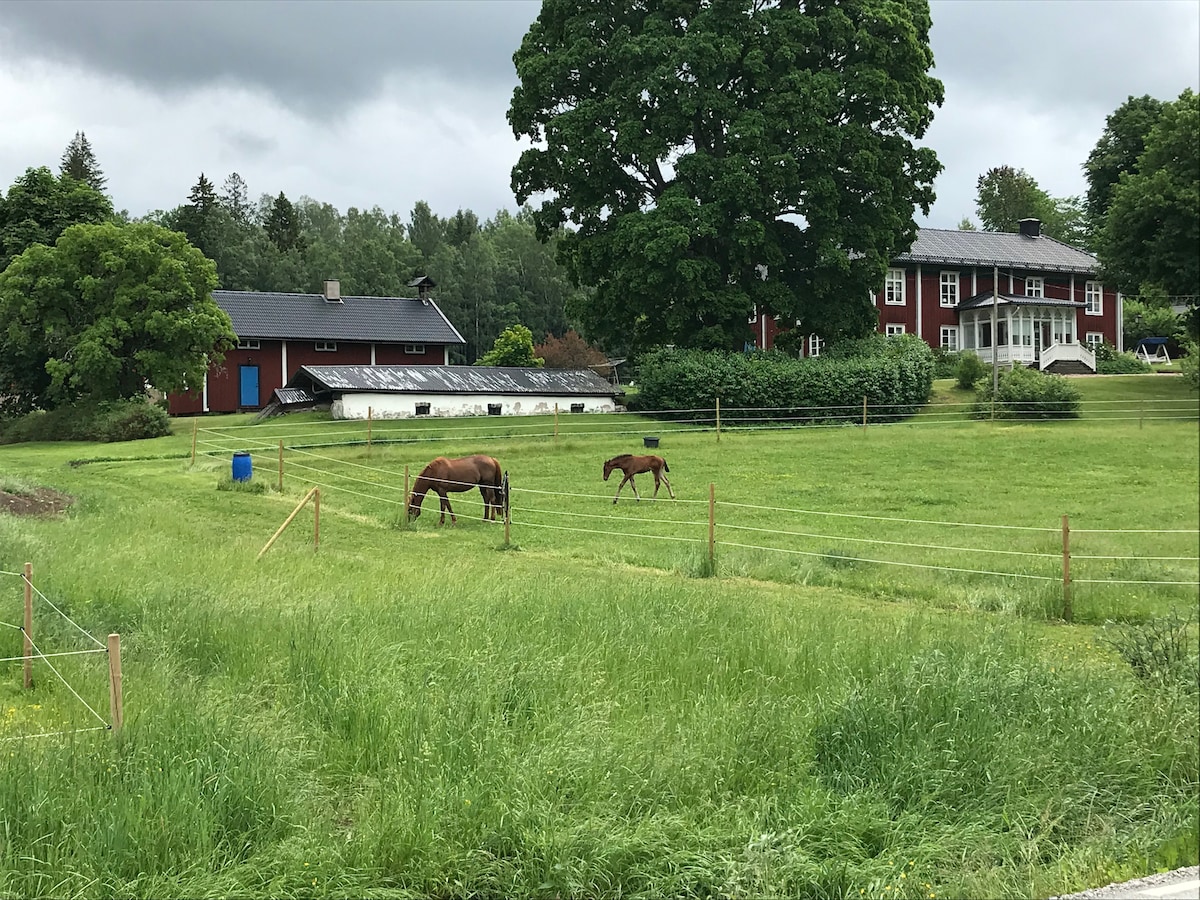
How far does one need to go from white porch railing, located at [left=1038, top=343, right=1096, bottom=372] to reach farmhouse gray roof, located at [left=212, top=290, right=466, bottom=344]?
33.5 metres

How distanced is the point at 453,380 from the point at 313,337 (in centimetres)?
1666

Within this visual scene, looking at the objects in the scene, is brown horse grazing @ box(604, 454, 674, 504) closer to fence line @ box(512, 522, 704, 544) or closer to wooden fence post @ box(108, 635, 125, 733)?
fence line @ box(512, 522, 704, 544)

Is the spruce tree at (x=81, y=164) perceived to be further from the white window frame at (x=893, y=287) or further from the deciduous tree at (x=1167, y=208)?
the white window frame at (x=893, y=287)

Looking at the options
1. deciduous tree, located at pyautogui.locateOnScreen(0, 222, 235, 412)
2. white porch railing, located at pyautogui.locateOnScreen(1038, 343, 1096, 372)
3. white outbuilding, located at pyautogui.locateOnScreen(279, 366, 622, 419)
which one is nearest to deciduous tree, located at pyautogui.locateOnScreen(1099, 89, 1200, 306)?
white porch railing, located at pyautogui.locateOnScreen(1038, 343, 1096, 372)

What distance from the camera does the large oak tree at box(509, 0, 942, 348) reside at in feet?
85.9

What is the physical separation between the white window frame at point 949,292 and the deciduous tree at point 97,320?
3009cm

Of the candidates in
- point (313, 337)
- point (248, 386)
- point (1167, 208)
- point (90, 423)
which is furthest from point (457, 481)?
point (313, 337)

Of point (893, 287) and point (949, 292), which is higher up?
point (893, 287)

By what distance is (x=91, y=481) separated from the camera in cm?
1366

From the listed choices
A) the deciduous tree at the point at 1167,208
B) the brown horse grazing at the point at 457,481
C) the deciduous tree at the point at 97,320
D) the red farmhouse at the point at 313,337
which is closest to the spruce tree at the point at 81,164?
the deciduous tree at the point at 97,320

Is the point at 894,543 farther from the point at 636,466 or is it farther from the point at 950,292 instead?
the point at 950,292

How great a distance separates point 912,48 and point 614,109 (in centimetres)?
804

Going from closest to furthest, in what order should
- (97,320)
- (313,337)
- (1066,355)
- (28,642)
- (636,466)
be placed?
(28,642) < (1066,355) < (97,320) < (636,466) < (313,337)

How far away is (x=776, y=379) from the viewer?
24688mm
